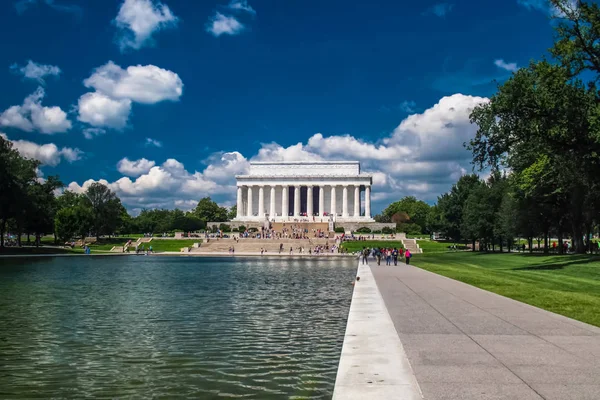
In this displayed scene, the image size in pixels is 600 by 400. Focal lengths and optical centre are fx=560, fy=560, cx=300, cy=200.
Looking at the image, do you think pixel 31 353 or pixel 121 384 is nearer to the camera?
pixel 121 384

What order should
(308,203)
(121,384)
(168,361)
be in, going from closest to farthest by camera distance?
(121,384) < (168,361) < (308,203)

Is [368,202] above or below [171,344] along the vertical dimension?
above

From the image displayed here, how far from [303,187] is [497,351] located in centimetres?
12751

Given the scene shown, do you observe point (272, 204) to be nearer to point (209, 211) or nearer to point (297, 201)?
point (297, 201)

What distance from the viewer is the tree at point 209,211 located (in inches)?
6117

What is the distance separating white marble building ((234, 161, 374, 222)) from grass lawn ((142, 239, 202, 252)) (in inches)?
1526

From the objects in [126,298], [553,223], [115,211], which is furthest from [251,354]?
[115,211]

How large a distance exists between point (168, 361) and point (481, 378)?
599cm

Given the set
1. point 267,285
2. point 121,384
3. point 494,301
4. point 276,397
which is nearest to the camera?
point 276,397

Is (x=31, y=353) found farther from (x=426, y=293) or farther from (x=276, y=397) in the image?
(x=426, y=293)

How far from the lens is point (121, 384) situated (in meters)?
9.20

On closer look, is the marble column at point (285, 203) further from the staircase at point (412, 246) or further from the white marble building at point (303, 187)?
the staircase at point (412, 246)

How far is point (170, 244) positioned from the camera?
8850cm

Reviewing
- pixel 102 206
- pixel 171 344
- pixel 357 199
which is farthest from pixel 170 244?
pixel 171 344
